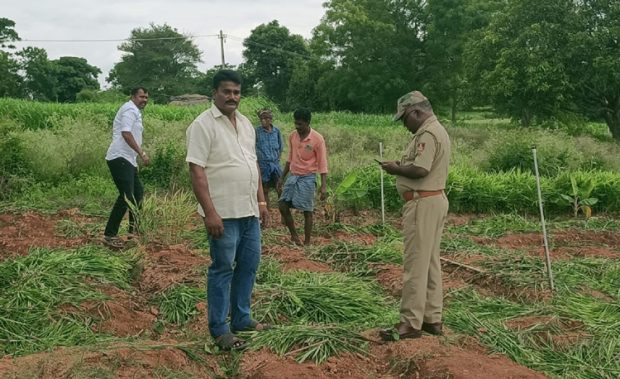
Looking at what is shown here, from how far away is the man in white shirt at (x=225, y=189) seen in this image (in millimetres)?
3688

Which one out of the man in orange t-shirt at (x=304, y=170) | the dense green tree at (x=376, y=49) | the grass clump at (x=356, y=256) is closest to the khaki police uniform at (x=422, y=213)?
the grass clump at (x=356, y=256)

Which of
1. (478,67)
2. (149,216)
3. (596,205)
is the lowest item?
(596,205)

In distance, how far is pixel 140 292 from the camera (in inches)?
205

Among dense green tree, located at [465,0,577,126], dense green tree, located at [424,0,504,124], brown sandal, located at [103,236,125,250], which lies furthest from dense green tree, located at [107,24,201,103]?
brown sandal, located at [103,236,125,250]

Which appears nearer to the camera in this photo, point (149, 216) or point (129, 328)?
point (129, 328)

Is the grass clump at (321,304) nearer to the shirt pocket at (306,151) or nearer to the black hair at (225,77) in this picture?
the black hair at (225,77)

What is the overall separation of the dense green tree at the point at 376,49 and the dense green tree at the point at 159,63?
1525 cm

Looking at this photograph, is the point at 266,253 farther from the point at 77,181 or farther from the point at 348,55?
the point at 348,55

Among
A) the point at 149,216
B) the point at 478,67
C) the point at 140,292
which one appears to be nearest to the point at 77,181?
the point at 149,216

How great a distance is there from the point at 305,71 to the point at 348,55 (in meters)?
3.75

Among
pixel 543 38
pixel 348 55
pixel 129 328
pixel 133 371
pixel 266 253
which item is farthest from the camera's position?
pixel 348 55

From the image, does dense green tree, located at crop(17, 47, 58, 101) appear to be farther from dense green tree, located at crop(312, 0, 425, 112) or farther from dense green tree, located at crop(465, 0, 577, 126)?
dense green tree, located at crop(465, 0, 577, 126)

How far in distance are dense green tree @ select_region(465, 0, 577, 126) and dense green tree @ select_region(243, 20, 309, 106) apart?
26.5 metres

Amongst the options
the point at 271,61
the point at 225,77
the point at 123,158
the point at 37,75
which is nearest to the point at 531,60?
the point at 123,158
